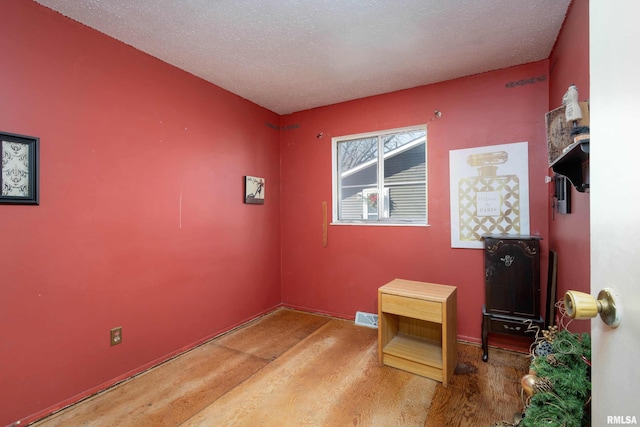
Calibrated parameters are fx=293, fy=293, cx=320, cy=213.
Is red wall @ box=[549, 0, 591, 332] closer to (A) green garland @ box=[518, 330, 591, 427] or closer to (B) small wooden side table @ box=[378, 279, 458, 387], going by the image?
(A) green garland @ box=[518, 330, 591, 427]

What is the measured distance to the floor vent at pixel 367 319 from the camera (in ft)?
10.6

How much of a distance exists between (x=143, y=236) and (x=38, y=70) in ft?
4.11

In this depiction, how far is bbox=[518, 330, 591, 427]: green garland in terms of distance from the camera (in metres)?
1.07

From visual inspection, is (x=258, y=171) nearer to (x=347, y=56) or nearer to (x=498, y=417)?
(x=347, y=56)

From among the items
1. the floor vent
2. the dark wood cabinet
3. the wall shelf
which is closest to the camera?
the wall shelf

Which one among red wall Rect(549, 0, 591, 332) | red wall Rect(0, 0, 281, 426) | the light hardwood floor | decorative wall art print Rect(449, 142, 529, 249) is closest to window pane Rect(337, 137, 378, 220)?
decorative wall art print Rect(449, 142, 529, 249)

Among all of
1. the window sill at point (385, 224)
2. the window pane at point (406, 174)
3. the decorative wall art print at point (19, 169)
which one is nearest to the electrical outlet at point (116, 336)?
the decorative wall art print at point (19, 169)

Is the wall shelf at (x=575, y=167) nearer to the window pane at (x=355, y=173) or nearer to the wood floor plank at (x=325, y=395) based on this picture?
the wood floor plank at (x=325, y=395)

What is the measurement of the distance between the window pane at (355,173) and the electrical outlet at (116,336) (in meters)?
2.41

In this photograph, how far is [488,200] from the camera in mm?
2719

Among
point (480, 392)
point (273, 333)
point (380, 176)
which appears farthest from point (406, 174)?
point (273, 333)

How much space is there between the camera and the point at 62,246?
6.32 ft

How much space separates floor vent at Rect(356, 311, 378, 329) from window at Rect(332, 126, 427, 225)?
1046 mm

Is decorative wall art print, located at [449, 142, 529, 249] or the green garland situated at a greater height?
decorative wall art print, located at [449, 142, 529, 249]
